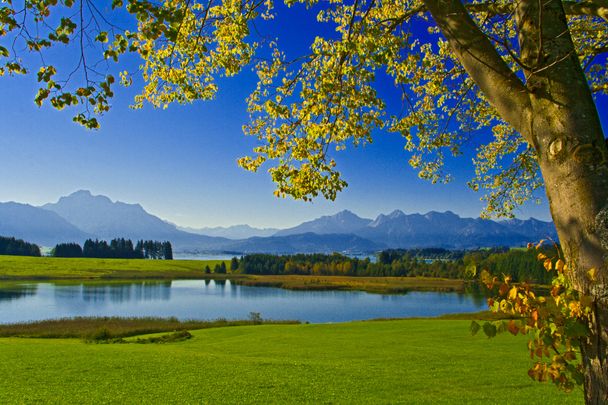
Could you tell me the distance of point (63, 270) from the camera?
116m

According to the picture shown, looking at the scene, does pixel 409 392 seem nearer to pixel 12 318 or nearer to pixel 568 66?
pixel 568 66

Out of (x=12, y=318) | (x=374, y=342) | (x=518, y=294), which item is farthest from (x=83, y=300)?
(x=518, y=294)

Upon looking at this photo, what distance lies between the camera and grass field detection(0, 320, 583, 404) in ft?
28.8

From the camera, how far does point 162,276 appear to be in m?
119

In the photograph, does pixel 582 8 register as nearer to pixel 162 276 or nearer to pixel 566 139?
pixel 566 139

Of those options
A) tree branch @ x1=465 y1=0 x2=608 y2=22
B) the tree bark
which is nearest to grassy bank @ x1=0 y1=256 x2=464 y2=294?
tree branch @ x1=465 y1=0 x2=608 y2=22

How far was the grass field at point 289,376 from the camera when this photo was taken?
28.8 ft

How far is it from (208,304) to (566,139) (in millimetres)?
65859

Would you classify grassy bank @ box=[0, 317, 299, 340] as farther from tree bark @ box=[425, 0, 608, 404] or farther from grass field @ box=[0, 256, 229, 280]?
grass field @ box=[0, 256, 229, 280]

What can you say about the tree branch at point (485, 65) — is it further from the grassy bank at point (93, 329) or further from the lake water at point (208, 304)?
the lake water at point (208, 304)

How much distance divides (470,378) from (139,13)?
10.4 meters

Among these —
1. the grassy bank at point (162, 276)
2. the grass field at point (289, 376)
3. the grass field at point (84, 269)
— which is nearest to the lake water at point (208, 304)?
the grassy bank at point (162, 276)

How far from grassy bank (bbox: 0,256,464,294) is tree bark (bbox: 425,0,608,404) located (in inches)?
3391

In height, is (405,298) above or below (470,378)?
below
